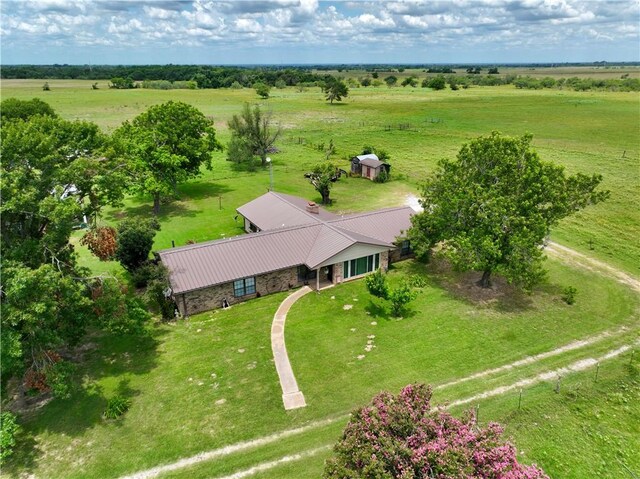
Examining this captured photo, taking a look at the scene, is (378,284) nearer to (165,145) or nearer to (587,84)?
(165,145)

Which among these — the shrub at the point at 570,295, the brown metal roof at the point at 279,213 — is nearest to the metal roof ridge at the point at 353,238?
the brown metal roof at the point at 279,213

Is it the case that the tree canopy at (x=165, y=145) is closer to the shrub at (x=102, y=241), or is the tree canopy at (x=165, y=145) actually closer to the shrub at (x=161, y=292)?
the shrub at (x=161, y=292)

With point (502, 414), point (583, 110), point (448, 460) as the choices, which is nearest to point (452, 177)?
point (502, 414)

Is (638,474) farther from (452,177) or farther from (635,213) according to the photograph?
(635,213)

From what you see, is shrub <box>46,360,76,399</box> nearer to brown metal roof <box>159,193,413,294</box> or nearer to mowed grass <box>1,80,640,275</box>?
brown metal roof <box>159,193,413,294</box>

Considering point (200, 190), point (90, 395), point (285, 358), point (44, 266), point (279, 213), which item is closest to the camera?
point (44, 266)

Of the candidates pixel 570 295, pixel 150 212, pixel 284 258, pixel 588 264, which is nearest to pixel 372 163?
pixel 150 212
